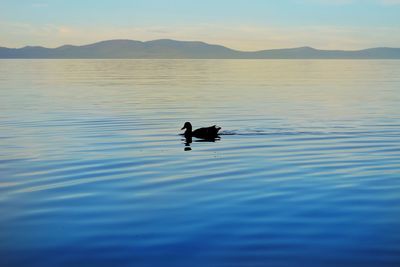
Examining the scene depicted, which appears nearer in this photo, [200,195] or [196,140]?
[200,195]

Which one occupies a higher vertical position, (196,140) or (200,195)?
(196,140)

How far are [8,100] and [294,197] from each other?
37996 mm

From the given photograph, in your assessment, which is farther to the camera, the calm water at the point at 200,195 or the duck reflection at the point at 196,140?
the duck reflection at the point at 196,140

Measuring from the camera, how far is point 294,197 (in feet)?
43.2

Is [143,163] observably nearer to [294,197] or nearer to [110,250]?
[294,197]

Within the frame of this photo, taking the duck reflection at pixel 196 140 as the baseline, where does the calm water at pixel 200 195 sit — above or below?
below

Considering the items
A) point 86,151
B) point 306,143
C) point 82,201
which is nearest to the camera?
point 82,201

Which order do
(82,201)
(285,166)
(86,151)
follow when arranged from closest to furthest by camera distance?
(82,201) → (285,166) → (86,151)

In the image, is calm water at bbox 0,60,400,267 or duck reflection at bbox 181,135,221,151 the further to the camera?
duck reflection at bbox 181,135,221,151

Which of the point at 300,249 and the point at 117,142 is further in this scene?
the point at 117,142

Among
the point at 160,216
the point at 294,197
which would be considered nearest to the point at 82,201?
the point at 160,216

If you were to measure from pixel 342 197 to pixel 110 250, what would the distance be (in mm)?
5838

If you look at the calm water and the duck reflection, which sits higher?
the duck reflection

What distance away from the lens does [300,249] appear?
372 inches
